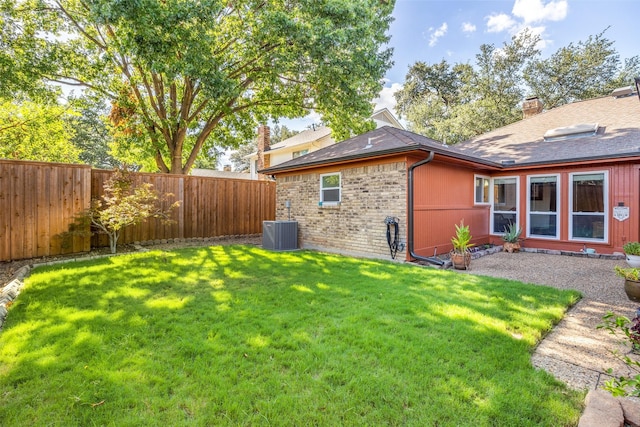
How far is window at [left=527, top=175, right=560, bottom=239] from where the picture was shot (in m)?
8.64

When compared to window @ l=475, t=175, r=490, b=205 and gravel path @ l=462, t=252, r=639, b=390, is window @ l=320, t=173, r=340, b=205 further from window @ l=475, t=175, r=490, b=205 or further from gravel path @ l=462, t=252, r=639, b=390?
window @ l=475, t=175, r=490, b=205

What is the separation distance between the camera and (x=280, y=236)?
348 inches

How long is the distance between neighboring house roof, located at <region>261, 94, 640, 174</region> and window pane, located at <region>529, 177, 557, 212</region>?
696 millimetres

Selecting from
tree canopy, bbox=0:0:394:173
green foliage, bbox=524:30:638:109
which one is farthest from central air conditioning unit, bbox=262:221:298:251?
green foliage, bbox=524:30:638:109

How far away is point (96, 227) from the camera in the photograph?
796 centimetres

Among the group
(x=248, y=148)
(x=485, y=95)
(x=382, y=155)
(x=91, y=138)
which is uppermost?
(x=248, y=148)

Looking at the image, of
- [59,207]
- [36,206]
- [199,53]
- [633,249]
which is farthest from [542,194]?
[36,206]

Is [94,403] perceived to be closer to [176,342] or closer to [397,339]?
[176,342]

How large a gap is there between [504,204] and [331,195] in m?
5.60

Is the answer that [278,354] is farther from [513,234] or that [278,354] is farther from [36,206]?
[513,234]

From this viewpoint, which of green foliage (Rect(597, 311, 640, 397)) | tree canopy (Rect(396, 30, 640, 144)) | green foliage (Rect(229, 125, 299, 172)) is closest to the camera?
green foliage (Rect(597, 311, 640, 397))

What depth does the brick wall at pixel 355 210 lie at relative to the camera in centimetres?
707

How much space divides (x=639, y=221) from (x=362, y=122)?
907cm

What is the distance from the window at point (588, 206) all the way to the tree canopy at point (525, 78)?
14.0 m
